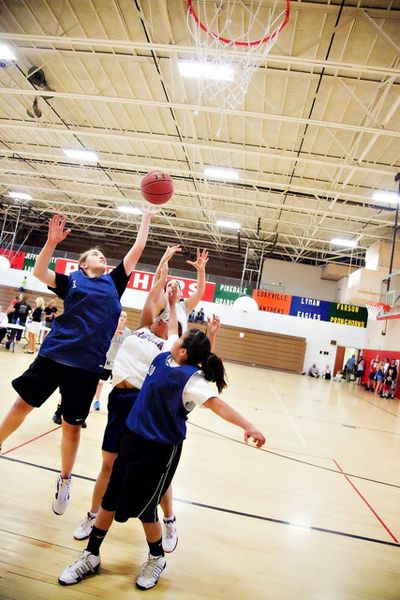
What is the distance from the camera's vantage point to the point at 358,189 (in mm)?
13711

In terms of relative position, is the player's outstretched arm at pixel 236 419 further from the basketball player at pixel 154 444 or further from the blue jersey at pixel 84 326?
the blue jersey at pixel 84 326

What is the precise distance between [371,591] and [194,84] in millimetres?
9939

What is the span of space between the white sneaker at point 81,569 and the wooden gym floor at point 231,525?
33mm

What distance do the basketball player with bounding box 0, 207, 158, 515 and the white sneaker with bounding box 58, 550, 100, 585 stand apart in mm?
589

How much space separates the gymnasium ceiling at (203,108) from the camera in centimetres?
758

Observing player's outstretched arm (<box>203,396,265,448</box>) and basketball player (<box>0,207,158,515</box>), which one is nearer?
Answer: player's outstretched arm (<box>203,396,265,448</box>)

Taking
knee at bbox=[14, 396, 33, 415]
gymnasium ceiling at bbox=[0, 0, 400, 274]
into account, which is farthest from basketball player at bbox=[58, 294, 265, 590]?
gymnasium ceiling at bbox=[0, 0, 400, 274]

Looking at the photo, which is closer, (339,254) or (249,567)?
(249,567)

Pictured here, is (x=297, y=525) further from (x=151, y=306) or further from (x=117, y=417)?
(x=151, y=306)

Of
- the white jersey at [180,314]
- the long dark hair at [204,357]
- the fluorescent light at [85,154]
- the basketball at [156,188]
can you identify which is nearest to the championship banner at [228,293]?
the fluorescent light at [85,154]

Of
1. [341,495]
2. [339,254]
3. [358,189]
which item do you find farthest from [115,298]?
[339,254]

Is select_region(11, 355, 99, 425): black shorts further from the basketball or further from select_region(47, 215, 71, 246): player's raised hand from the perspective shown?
the basketball

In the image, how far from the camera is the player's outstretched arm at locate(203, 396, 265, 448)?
1.70m

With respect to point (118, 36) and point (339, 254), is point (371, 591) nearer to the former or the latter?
point (118, 36)
